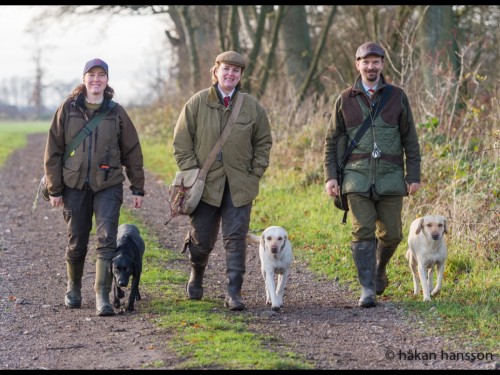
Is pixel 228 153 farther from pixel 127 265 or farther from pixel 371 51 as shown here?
pixel 371 51

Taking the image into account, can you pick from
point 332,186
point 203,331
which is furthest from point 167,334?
point 332,186

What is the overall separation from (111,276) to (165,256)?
243 centimetres

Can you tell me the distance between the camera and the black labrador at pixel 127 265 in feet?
23.7

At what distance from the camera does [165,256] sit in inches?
386

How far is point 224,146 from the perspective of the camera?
7262mm

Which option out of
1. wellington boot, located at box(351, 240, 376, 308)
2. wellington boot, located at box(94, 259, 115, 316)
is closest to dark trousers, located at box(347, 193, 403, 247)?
wellington boot, located at box(351, 240, 376, 308)

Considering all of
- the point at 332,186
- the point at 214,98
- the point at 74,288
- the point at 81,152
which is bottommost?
the point at 74,288

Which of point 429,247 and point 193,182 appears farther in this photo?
point 429,247

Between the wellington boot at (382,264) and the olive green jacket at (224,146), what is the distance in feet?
4.60

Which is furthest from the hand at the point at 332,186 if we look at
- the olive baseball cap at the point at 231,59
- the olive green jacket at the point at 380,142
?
the olive baseball cap at the point at 231,59

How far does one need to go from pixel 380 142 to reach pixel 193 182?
1.74 m

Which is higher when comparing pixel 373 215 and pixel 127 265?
pixel 373 215

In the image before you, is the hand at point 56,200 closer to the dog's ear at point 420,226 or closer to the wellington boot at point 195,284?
the wellington boot at point 195,284
